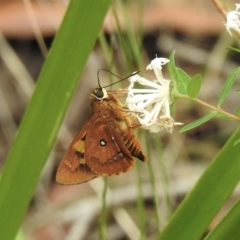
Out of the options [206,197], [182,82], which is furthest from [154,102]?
[206,197]

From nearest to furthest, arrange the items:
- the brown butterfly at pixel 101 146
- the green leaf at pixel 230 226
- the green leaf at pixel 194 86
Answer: the green leaf at pixel 194 86 < the green leaf at pixel 230 226 < the brown butterfly at pixel 101 146

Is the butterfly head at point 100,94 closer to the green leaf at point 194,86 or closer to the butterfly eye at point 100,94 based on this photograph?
the butterfly eye at point 100,94

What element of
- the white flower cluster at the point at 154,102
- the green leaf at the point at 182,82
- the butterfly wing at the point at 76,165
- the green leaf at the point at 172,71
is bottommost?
the butterfly wing at the point at 76,165

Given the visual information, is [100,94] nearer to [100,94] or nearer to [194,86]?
[100,94]

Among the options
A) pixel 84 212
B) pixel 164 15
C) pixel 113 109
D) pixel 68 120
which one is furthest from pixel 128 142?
pixel 164 15

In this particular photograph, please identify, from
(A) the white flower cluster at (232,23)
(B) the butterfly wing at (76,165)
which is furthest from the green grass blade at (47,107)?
(A) the white flower cluster at (232,23)

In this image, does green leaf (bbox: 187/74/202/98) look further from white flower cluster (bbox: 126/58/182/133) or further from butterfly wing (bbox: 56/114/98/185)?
butterfly wing (bbox: 56/114/98/185)

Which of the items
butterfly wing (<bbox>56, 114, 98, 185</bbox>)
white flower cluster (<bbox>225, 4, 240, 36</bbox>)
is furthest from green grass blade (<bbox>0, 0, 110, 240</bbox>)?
white flower cluster (<bbox>225, 4, 240, 36</bbox>)
